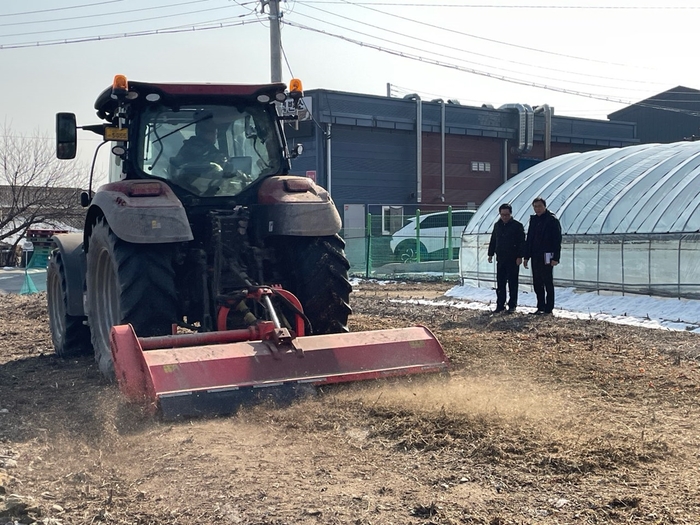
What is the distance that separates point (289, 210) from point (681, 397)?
3252 mm

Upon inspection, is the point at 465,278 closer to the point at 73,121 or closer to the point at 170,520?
the point at 73,121

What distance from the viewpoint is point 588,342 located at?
8.76 meters

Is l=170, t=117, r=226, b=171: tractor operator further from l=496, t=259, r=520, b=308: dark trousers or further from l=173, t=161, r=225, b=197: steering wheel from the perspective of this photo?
l=496, t=259, r=520, b=308: dark trousers

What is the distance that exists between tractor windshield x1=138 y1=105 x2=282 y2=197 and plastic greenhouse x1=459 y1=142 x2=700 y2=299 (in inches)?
287

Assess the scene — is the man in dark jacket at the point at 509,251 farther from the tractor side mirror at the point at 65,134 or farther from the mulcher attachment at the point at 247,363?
the tractor side mirror at the point at 65,134

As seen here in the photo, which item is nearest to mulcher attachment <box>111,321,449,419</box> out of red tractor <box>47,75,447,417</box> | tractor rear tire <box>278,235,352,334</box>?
red tractor <box>47,75,447,417</box>

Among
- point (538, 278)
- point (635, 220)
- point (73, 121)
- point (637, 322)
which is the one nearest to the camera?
point (73, 121)

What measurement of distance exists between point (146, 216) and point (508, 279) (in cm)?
695

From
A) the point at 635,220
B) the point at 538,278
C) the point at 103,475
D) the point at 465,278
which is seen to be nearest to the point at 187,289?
the point at 103,475

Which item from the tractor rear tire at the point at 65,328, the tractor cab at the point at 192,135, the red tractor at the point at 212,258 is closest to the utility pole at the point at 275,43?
the tractor rear tire at the point at 65,328

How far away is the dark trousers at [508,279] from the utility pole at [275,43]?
30.7 ft

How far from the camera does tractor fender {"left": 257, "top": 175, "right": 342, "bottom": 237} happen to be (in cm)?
659

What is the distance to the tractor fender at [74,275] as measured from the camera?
801 cm

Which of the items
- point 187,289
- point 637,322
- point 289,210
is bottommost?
point 637,322
